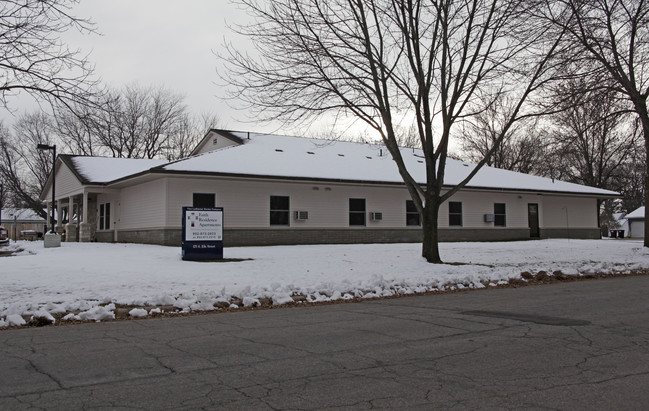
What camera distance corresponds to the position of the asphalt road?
4.34 metres

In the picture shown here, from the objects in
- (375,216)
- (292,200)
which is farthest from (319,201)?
(375,216)

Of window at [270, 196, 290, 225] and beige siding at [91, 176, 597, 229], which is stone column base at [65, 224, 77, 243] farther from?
window at [270, 196, 290, 225]

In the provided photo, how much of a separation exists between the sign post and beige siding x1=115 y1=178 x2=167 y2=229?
6.36 m

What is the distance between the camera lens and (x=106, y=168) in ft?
107

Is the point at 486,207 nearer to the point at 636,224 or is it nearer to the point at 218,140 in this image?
the point at 218,140

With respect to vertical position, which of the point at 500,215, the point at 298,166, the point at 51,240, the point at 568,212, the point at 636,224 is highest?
the point at 298,166

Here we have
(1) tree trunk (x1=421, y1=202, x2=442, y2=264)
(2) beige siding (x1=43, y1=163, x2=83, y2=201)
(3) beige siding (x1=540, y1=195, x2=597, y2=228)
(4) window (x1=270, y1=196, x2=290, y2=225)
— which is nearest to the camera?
(1) tree trunk (x1=421, y1=202, x2=442, y2=264)

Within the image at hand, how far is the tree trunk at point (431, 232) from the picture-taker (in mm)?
16797

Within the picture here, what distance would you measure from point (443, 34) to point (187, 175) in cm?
1240

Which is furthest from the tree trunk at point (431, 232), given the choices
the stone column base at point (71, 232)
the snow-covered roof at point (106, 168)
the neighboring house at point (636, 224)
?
the neighboring house at point (636, 224)

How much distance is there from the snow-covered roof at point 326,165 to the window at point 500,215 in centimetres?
135

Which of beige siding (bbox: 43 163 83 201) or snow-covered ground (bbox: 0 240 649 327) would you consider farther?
beige siding (bbox: 43 163 83 201)

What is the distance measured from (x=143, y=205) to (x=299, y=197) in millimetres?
7577

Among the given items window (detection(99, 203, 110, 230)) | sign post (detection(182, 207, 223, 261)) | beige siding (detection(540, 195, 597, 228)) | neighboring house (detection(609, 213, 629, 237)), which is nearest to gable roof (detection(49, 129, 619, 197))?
beige siding (detection(540, 195, 597, 228))
